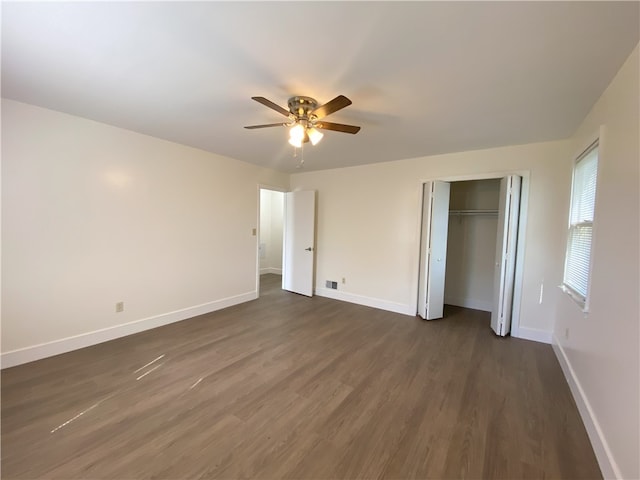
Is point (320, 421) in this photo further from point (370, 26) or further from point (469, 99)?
point (469, 99)

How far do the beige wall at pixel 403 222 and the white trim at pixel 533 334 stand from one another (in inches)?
0.4

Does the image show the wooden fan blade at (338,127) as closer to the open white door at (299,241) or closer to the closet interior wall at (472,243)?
the open white door at (299,241)

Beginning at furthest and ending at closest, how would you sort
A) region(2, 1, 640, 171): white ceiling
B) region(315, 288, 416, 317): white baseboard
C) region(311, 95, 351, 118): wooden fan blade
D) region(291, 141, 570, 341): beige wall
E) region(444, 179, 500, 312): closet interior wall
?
region(444, 179, 500, 312): closet interior wall
region(315, 288, 416, 317): white baseboard
region(291, 141, 570, 341): beige wall
region(311, 95, 351, 118): wooden fan blade
region(2, 1, 640, 171): white ceiling

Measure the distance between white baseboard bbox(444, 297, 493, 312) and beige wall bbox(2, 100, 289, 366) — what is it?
4024 mm

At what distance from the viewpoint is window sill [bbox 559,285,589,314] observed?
2106 millimetres

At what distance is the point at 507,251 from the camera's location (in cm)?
343

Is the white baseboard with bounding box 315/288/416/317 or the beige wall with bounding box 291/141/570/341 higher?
the beige wall with bounding box 291/141/570/341

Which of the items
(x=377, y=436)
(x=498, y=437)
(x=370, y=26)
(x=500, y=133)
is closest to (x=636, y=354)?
(x=498, y=437)

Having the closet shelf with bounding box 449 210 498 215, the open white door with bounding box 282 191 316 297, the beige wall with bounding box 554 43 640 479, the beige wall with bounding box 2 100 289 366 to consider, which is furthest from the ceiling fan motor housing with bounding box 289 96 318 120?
the closet shelf with bounding box 449 210 498 215

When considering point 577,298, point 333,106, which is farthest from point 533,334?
point 333,106

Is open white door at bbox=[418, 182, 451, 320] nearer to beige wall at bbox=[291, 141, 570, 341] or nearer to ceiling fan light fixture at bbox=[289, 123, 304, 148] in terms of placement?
beige wall at bbox=[291, 141, 570, 341]

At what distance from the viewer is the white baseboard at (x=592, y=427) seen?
1501 mm

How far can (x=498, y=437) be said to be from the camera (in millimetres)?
1827

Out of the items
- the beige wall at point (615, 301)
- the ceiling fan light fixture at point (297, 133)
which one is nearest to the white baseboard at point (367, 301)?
the beige wall at point (615, 301)
